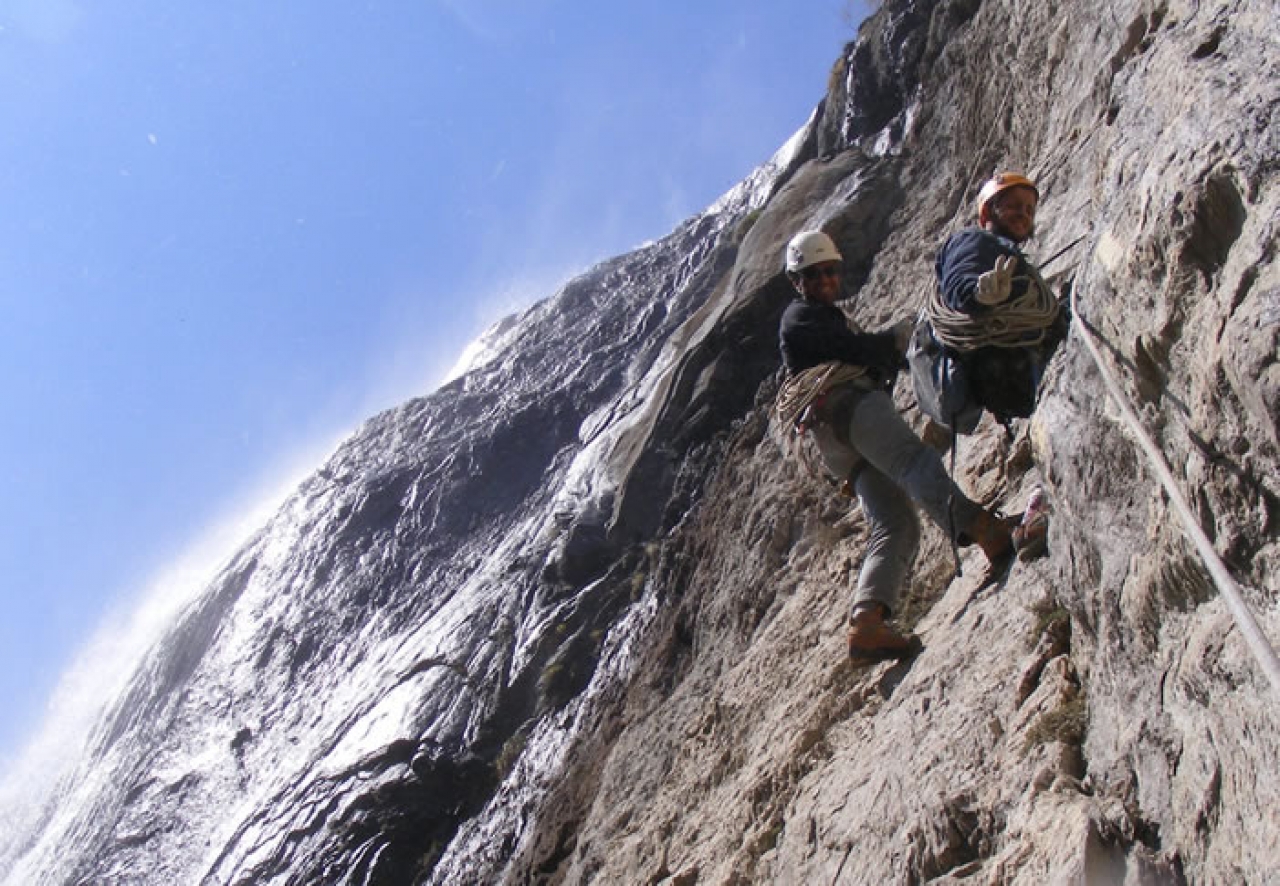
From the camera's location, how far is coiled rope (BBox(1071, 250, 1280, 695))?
76.8 inches

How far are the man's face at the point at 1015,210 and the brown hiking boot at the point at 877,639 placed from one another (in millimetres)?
1737

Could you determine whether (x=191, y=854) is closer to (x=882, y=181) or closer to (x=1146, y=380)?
(x=882, y=181)

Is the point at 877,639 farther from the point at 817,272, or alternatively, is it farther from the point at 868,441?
the point at 817,272

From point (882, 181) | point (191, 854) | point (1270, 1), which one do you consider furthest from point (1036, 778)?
point (191, 854)

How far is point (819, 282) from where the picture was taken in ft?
18.3

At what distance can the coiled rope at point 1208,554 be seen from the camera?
6.40 ft

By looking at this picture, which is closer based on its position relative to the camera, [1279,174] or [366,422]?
[1279,174]

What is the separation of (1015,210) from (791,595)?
3.66m

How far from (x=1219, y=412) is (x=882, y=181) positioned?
37.1ft

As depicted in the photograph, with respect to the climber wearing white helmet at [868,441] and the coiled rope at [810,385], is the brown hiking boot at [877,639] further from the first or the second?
the coiled rope at [810,385]

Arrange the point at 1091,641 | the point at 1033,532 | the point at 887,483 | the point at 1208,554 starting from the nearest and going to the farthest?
the point at 1208,554 < the point at 1091,641 < the point at 1033,532 < the point at 887,483

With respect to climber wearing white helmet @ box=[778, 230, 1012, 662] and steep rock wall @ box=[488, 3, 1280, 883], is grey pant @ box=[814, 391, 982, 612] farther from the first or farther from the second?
steep rock wall @ box=[488, 3, 1280, 883]

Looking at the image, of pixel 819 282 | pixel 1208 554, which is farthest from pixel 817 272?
pixel 1208 554

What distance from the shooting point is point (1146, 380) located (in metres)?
2.89
